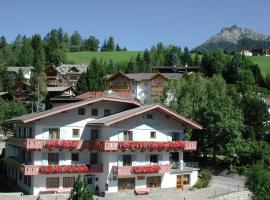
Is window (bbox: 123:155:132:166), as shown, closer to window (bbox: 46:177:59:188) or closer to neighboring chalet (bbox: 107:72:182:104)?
window (bbox: 46:177:59:188)

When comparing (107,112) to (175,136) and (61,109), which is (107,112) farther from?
(175,136)

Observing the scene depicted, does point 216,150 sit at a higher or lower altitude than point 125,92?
lower

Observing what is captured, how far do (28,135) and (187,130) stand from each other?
20205 mm

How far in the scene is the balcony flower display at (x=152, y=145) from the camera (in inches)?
1825

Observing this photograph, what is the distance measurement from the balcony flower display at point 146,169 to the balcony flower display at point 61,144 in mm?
6132

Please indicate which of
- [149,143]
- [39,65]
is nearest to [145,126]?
[149,143]

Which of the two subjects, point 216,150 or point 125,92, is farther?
point 125,92

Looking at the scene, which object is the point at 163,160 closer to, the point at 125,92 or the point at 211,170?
the point at 211,170

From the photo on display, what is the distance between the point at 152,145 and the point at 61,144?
29.0ft

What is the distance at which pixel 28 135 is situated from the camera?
49031 mm

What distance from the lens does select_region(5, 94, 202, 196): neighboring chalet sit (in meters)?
45.8

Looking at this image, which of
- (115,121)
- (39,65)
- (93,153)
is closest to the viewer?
(115,121)

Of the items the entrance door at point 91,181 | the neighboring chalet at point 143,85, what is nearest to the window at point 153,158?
the entrance door at point 91,181

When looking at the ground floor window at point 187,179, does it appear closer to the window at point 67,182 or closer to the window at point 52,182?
the window at point 67,182
